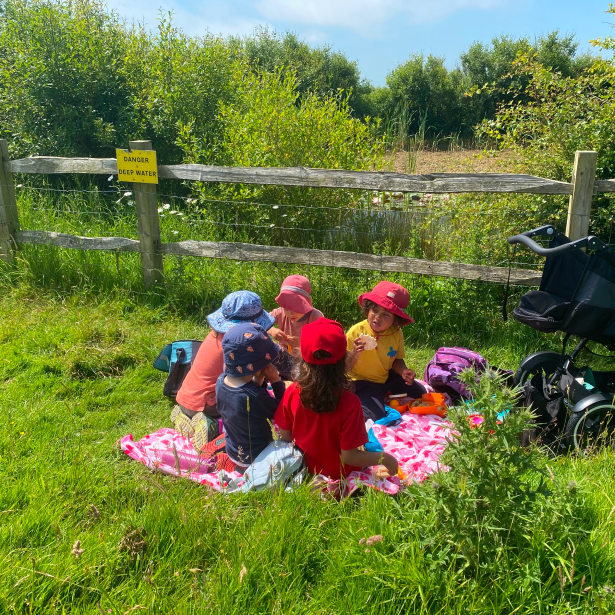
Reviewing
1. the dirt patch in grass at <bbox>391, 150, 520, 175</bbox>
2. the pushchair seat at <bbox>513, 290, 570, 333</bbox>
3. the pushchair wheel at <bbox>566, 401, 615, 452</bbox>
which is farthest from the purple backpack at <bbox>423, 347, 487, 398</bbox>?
the dirt patch in grass at <bbox>391, 150, 520, 175</bbox>

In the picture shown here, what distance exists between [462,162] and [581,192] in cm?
299

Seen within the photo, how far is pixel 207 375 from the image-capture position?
12.4 ft

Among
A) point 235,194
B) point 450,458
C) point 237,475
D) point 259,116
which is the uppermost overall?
point 259,116

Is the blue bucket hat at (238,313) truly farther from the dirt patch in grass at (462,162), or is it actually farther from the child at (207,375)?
the dirt patch in grass at (462,162)

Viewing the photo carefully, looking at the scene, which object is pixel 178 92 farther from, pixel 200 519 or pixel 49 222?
pixel 200 519

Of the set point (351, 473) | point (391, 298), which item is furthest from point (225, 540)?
point (391, 298)

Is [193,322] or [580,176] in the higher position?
[580,176]

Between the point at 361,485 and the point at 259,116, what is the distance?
5.98m

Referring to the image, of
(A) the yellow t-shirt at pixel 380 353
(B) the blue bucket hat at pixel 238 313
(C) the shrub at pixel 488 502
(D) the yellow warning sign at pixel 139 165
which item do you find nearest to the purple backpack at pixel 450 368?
(A) the yellow t-shirt at pixel 380 353

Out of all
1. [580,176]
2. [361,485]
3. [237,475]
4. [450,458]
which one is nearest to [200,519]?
[237,475]

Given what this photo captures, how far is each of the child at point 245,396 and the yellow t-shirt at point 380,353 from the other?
1.22 m

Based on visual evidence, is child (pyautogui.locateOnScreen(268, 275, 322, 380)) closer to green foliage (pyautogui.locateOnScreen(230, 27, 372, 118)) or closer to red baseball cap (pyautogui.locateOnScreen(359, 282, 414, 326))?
red baseball cap (pyautogui.locateOnScreen(359, 282, 414, 326))

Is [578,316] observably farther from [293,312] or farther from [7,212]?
[7,212]

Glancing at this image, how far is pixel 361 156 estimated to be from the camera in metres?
7.62
